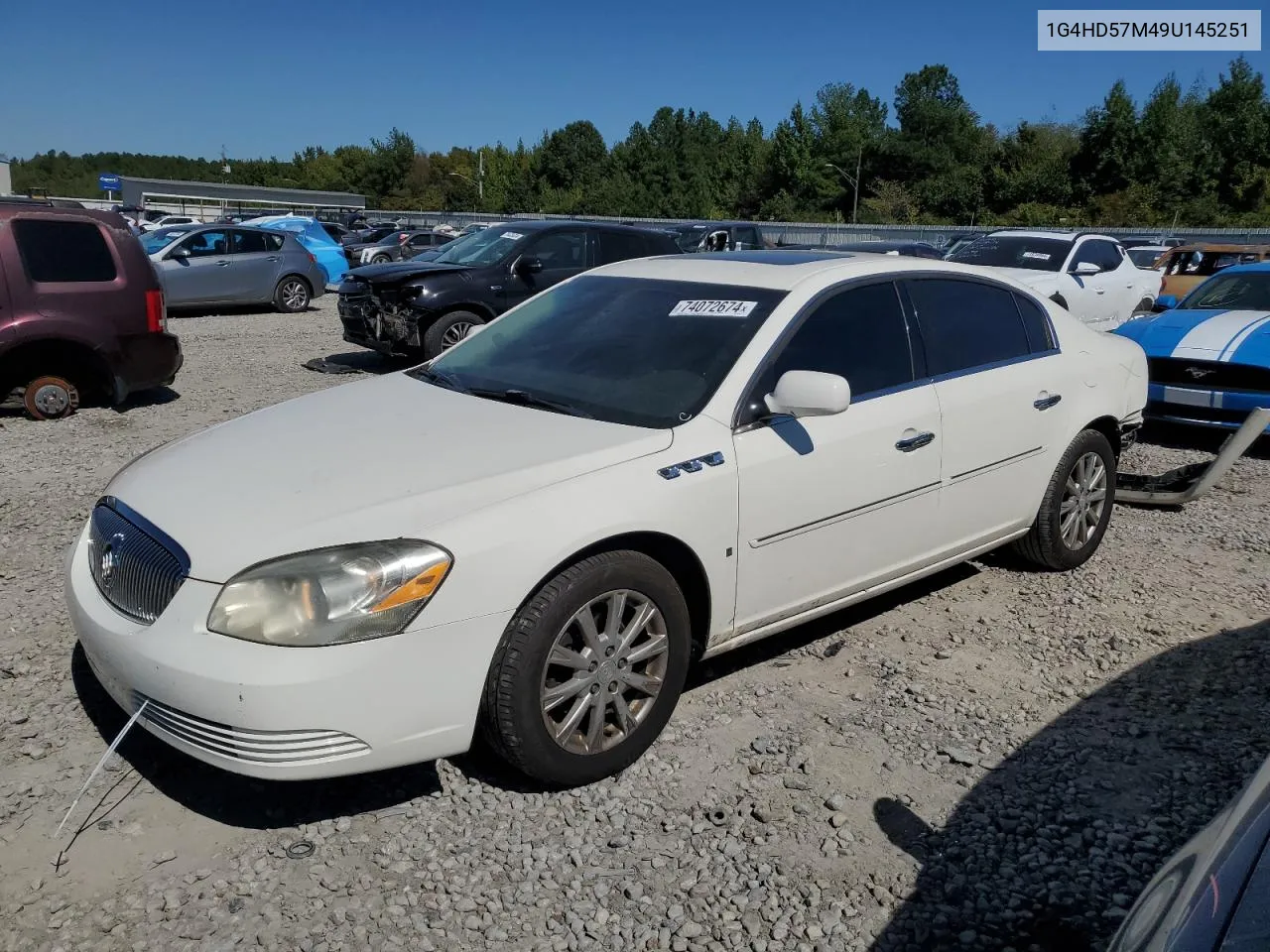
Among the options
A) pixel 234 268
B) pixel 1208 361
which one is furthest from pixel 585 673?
pixel 234 268

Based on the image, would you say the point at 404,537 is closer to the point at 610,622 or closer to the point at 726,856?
the point at 610,622

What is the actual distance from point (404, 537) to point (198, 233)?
49.0ft

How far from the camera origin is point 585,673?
3.15 m

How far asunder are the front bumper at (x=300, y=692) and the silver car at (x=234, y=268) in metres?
13.9

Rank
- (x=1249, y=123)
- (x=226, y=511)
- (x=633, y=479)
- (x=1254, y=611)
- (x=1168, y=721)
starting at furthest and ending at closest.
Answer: (x=1249, y=123), (x=1254, y=611), (x=1168, y=721), (x=633, y=479), (x=226, y=511)

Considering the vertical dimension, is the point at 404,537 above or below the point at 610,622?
above

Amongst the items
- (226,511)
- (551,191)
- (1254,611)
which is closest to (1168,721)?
(1254,611)

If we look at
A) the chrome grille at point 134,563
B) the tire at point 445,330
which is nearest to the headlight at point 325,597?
the chrome grille at point 134,563

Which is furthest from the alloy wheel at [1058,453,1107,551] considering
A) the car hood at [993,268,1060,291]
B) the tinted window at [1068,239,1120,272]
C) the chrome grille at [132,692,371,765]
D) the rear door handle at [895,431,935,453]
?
the tinted window at [1068,239,1120,272]

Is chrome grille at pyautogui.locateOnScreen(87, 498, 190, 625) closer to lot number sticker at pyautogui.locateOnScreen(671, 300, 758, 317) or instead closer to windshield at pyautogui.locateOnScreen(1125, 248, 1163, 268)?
lot number sticker at pyautogui.locateOnScreen(671, 300, 758, 317)

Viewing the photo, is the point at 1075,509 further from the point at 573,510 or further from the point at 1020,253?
the point at 1020,253

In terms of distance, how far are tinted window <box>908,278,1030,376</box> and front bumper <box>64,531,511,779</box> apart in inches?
94.7

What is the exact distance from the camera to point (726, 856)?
293 centimetres

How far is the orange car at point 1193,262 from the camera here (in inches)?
554
